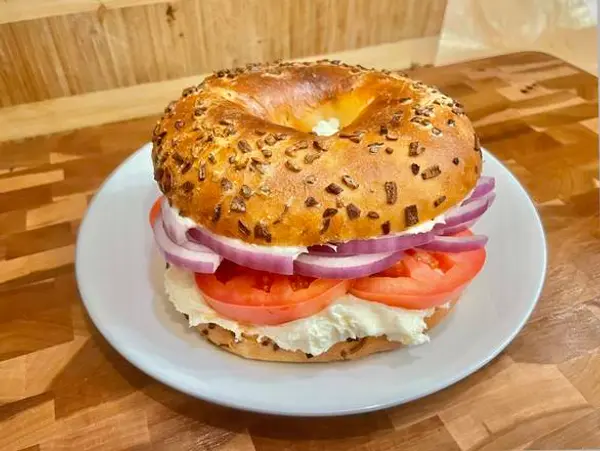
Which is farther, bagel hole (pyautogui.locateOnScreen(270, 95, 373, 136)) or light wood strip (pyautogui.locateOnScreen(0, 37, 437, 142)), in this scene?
light wood strip (pyautogui.locateOnScreen(0, 37, 437, 142))

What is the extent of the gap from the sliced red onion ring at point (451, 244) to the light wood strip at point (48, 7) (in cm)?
126

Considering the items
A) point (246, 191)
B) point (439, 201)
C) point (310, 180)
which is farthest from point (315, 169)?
point (439, 201)

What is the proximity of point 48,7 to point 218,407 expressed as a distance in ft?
4.29

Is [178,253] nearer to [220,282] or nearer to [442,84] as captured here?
[220,282]

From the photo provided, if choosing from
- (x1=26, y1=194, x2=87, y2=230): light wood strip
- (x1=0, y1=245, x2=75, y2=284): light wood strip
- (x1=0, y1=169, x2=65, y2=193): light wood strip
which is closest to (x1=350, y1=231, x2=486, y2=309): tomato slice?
(x1=0, y1=245, x2=75, y2=284): light wood strip

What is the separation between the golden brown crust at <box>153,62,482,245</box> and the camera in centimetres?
105

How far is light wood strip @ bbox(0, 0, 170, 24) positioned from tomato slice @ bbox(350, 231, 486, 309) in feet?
4.15

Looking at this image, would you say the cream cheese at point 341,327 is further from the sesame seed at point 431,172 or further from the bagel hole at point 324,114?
the bagel hole at point 324,114

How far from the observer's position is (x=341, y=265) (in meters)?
1.06

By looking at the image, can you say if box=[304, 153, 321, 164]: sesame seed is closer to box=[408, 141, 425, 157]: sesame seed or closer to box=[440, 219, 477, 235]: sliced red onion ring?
box=[408, 141, 425, 157]: sesame seed

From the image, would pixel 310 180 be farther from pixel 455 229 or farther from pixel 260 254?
pixel 455 229

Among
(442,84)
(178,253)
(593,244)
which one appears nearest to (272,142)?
(178,253)

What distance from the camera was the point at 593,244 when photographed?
1509 millimetres

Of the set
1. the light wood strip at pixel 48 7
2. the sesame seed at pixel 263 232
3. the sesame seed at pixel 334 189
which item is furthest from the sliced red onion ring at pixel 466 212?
the light wood strip at pixel 48 7
